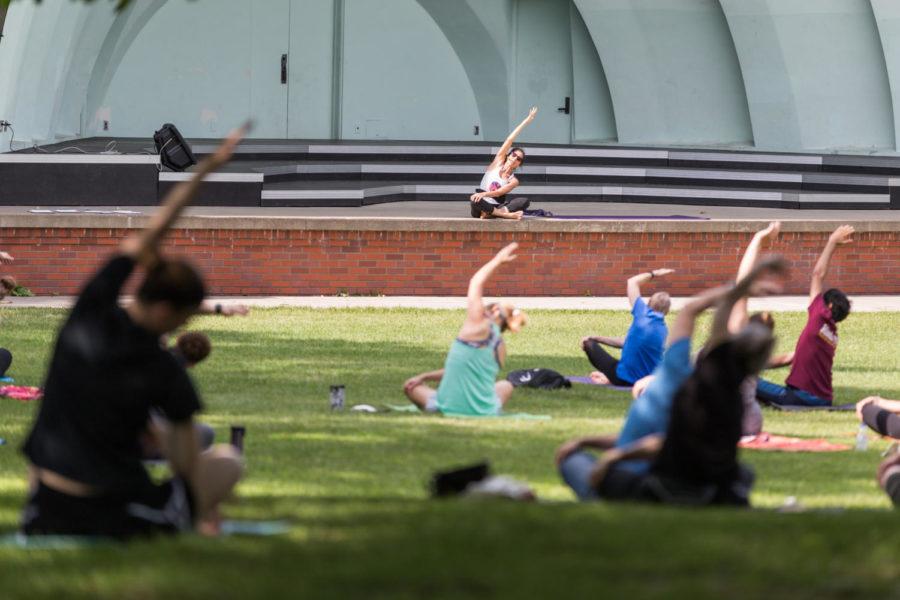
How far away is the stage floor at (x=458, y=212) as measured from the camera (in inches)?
797

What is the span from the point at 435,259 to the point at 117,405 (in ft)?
50.4

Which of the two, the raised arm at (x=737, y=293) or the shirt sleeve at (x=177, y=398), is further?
the raised arm at (x=737, y=293)

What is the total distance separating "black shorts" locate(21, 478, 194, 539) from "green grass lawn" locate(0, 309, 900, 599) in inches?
6.2

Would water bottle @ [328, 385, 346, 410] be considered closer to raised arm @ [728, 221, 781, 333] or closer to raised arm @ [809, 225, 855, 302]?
raised arm @ [728, 221, 781, 333]

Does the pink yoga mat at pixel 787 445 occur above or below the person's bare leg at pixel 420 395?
below

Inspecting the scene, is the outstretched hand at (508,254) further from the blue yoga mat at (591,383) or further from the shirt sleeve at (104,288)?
the shirt sleeve at (104,288)

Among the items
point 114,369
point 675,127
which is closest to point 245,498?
point 114,369

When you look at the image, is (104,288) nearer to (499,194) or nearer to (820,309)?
(820,309)

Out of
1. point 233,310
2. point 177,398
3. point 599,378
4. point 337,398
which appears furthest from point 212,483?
point 599,378

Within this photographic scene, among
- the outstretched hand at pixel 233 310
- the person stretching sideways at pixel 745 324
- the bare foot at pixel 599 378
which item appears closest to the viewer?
the outstretched hand at pixel 233 310

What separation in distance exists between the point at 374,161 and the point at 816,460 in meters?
19.5

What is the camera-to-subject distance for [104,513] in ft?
17.0

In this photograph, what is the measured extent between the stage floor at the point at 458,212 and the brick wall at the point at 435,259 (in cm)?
29

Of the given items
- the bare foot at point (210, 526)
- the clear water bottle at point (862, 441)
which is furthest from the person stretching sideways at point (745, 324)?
the bare foot at point (210, 526)
